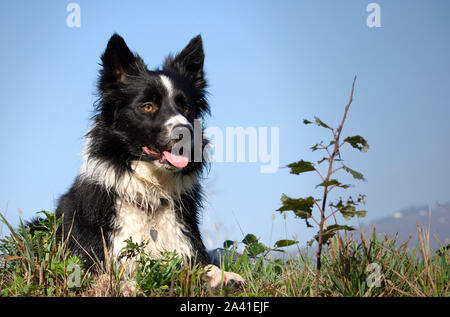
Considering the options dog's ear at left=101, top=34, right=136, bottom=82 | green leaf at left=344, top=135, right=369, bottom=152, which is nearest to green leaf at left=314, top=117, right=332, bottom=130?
green leaf at left=344, top=135, right=369, bottom=152

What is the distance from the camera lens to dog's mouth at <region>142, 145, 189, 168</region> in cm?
480

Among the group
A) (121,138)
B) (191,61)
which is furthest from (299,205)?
(191,61)

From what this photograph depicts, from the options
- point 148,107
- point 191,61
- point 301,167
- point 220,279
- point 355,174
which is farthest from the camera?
point 191,61

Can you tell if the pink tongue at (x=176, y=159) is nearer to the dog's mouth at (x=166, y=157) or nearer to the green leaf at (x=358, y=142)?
the dog's mouth at (x=166, y=157)

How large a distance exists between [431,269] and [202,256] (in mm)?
2324

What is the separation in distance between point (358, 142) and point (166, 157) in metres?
2.51

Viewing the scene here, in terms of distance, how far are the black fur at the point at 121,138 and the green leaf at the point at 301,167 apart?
2.17 meters

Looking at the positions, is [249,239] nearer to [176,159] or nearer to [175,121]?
[176,159]

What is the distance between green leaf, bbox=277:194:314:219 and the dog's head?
211 cm

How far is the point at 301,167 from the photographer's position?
9.14 feet

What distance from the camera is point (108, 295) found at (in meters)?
3.43
